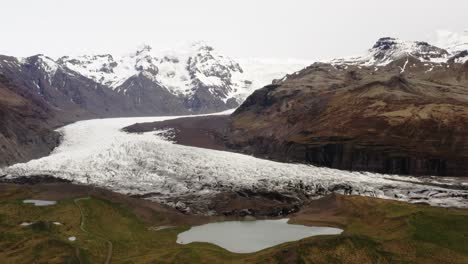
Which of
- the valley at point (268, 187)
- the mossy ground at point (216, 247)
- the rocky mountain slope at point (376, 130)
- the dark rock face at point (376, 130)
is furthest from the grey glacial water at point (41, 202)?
the rocky mountain slope at point (376, 130)

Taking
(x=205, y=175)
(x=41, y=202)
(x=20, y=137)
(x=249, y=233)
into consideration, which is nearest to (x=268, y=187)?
(x=205, y=175)

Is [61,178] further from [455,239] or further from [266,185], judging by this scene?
[455,239]

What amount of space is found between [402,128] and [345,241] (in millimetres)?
83411

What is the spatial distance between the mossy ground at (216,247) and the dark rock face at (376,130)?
4334 cm

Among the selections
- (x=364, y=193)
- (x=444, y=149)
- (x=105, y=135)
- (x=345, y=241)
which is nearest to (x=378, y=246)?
(x=345, y=241)

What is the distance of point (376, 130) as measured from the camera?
13412cm

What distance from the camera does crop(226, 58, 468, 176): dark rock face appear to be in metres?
120

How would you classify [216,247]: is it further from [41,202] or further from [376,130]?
[376,130]

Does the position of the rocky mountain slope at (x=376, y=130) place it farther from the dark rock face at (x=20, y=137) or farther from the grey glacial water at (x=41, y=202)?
the grey glacial water at (x=41, y=202)

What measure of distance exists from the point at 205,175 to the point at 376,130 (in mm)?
50969

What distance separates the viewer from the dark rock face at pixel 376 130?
4727 inches

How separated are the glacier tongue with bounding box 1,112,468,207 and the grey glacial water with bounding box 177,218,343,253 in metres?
21.0

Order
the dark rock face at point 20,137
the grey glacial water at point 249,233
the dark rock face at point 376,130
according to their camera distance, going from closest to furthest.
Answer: the grey glacial water at point 249,233, the dark rock face at point 376,130, the dark rock face at point 20,137

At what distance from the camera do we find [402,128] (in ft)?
431
